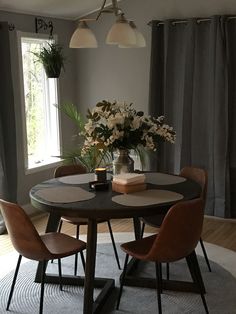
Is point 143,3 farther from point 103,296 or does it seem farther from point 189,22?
point 103,296

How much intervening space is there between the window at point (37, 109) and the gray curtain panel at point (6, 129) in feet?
1.38

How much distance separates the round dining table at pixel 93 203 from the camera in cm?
263

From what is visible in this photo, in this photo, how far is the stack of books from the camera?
2.96 m

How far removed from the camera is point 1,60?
165 inches

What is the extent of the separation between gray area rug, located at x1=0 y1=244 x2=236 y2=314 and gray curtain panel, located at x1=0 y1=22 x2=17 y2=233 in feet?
3.69

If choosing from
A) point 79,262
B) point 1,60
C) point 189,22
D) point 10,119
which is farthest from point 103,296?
point 189,22

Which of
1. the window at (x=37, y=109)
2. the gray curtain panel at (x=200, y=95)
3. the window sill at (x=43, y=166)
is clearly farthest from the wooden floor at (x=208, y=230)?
the window at (x=37, y=109)

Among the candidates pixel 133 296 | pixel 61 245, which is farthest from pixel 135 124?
pixel 133 296

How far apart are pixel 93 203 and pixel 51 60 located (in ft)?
8.31

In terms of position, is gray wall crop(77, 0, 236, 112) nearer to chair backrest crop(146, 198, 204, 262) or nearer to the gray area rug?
the gray area rug

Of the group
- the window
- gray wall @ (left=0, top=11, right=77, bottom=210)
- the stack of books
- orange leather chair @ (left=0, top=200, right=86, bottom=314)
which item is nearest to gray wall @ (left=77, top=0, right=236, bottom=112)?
gray wall @ (left=0, top=11, right=77, bottom=210)

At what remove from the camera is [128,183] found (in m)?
2.96

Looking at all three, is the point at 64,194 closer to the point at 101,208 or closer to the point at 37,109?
the point at 101,208

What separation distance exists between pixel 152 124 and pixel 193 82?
1.77 metres
